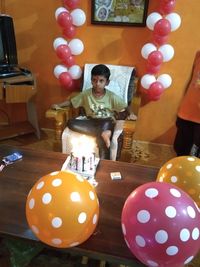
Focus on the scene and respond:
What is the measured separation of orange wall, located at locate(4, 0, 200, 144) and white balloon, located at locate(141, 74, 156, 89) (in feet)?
0.69

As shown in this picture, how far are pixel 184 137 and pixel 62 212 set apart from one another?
175 cm

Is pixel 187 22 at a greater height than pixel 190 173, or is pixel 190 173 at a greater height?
pixel 187 22

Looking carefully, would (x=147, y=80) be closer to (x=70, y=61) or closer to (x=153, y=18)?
(x=153, y=18)

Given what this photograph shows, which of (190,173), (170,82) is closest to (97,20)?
(170,82)

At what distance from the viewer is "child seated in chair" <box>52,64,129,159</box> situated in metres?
2.11

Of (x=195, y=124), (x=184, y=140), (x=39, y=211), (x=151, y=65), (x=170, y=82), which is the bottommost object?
(x=184, y=140)

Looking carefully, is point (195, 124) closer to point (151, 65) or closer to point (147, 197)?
point (151, 65)

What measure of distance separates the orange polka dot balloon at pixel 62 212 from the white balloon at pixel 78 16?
176 centimetres

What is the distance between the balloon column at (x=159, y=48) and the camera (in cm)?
218

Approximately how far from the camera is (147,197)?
935 millimetres

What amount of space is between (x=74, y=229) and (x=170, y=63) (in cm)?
202

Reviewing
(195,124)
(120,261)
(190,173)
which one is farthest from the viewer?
(195,124)

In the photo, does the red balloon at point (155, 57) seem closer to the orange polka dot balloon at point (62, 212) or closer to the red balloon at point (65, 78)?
the red balloon at point (65, 78)

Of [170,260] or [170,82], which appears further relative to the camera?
[170,82]
